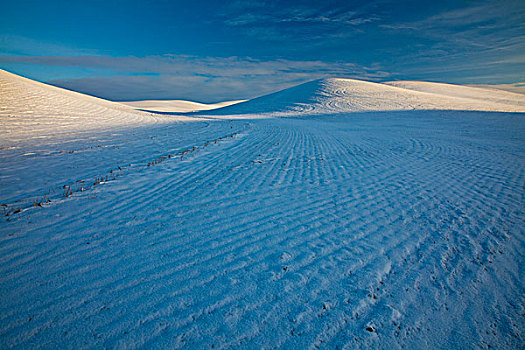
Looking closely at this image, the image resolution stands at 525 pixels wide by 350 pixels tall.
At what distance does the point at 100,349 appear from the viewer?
1905 millimetres

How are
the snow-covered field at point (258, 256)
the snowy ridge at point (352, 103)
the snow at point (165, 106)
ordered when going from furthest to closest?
the snow at point (165, 106)
the snowy ridge at point (352, 103)
the snow-covered field at point (258, 256)

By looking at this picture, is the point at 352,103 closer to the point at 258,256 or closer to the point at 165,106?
the point at 258,256

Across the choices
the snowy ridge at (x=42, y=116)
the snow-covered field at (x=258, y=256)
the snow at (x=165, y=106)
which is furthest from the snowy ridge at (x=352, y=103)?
the snow-covered field at (x=258, y=256)

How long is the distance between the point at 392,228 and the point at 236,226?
252 centimetres

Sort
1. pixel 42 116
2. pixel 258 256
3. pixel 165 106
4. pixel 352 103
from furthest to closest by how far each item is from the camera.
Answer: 1. pixel 165 106
2. pixel 352 103
3. pixel 42 116
4. pixel 258 256

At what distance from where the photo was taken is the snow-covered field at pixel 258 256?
2107 millimetres

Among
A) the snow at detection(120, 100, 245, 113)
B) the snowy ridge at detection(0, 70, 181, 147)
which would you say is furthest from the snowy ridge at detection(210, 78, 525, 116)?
the snow at detection(120, 100, 245, 113)

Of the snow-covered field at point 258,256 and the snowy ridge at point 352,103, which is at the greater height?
the snowy ridge at point 352,103

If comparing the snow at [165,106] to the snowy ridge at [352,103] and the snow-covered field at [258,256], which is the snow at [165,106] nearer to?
the snowy ridge at [352,103]

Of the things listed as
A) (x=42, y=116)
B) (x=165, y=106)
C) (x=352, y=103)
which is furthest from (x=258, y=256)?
(x=165, y=106)

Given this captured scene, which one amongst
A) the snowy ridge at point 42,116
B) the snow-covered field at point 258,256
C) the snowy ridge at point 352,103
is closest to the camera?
the snow-covered field at point 258,256

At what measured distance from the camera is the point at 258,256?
3.06m

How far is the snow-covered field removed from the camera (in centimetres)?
211

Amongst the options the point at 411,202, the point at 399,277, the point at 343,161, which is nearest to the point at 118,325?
the point at 399,277
